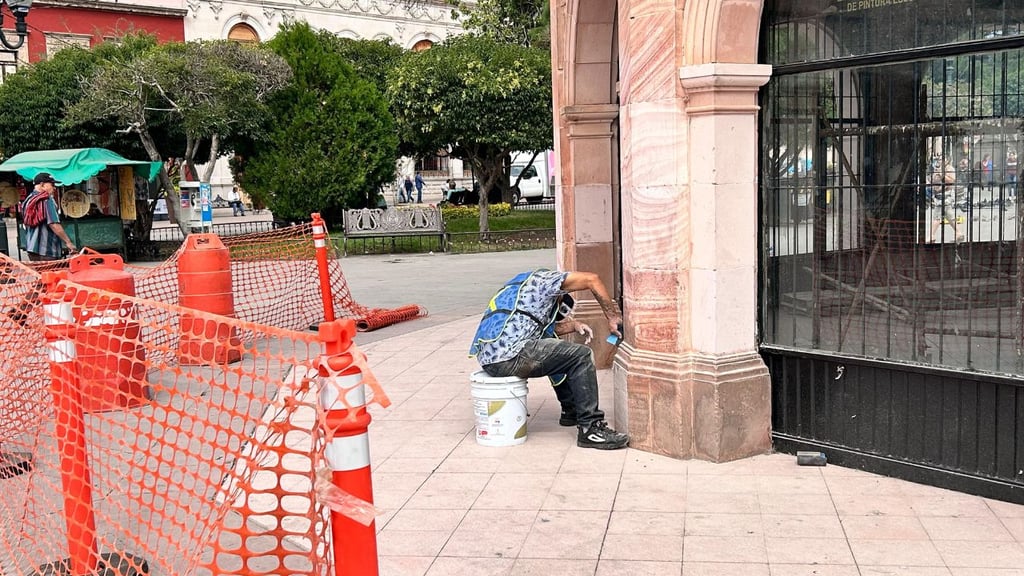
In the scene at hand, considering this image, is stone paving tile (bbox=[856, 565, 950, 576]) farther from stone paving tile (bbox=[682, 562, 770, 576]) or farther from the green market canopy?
the green market canopy

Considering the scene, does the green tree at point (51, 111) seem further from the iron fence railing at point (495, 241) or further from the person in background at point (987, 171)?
the person in background at point (987, 171)

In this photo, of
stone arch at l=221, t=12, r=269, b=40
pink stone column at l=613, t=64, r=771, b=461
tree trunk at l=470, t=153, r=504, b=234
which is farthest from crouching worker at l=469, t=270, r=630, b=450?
stone arch at l=221, t=12, r=269, b=40

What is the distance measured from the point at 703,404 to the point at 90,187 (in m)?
18.5

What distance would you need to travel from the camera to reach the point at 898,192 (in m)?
5.48

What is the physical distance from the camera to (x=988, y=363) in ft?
17.1

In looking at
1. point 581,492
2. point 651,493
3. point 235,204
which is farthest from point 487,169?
point 651,493

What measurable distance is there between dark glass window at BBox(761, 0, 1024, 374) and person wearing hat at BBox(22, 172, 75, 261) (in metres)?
8.50

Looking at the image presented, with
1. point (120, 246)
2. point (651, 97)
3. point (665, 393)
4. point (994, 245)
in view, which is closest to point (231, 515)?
point (665, 393)

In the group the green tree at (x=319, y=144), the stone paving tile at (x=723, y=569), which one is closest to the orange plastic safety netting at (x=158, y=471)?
the stone paving tile at (x=723, y=569)

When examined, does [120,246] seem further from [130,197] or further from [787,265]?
[787,265]

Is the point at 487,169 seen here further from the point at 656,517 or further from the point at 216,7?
the point at 216,7

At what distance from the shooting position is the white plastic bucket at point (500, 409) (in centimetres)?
645

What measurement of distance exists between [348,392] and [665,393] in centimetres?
347

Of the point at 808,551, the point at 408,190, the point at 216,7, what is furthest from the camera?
the point at 408,190
